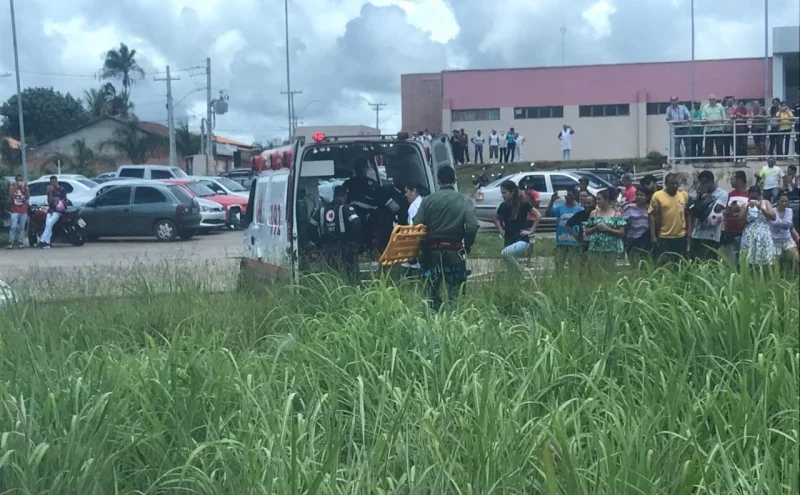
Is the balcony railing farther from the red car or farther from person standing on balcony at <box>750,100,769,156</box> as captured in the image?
the red car

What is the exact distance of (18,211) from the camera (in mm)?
23516

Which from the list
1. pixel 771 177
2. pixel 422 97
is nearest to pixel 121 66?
pixel 422 97

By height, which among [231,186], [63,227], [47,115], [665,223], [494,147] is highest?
[47,115]

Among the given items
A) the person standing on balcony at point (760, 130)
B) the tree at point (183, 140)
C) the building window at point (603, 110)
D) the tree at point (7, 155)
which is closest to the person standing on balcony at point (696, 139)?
the person standing on balcony at point (760, 130)

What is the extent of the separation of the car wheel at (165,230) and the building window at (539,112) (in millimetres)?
25617

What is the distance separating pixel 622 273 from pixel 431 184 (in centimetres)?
257

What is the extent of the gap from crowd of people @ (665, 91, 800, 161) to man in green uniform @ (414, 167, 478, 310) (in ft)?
45.7

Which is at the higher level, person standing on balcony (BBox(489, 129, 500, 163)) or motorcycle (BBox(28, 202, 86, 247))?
person standing on balcony (BBox(489, 129, 500, 163))

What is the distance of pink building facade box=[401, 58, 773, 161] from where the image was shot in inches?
1780

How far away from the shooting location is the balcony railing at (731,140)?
71.3 feet

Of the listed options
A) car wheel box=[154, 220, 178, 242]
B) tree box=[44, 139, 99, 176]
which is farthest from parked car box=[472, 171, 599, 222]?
tree box=[44, 139, 99, 176]

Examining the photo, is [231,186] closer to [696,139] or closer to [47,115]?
[696,139]

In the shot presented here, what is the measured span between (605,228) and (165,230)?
16.0 meters

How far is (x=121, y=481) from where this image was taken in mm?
4809
